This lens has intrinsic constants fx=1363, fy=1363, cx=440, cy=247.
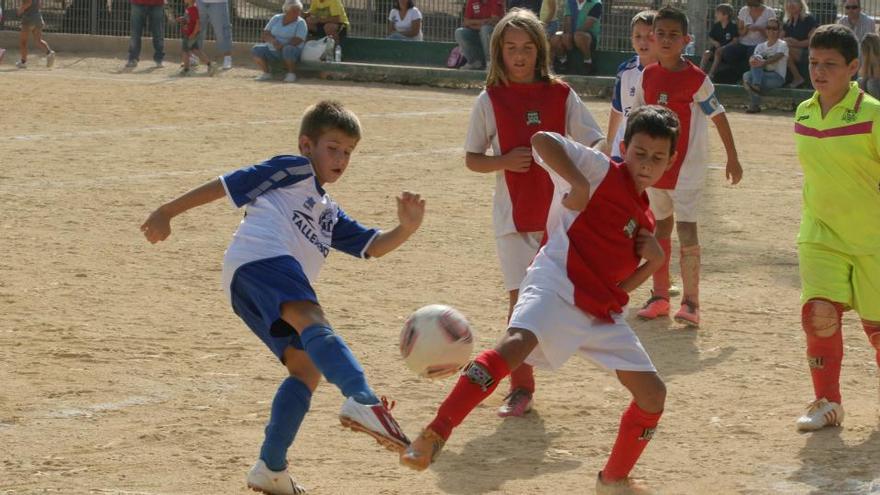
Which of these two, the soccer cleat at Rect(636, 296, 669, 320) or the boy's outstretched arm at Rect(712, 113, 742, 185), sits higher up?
the boy's outstretched arm at Rect(712, 113, 742, 185)

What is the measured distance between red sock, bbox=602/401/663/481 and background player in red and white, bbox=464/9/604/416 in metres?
1.19

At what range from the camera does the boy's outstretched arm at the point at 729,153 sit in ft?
26.3

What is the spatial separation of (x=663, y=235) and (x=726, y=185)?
15.6 ft

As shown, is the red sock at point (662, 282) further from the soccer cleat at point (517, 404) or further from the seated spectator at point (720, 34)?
the seated spectator at point (720, 34)

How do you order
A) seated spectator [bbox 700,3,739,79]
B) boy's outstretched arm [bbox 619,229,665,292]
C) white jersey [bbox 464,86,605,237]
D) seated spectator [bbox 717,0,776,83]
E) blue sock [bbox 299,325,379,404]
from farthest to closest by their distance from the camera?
1. seated spectator [bbox 700,3,739,79]
2. seated spectator [bbox 717,0,776,83]
3. white jersey [bbox 464,86,605,237]
4. boy's outstretched arm [bbox 619,229,665,292]
5. blue sock [bbox 299,325,379,404]

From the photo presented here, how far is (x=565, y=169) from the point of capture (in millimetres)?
5113

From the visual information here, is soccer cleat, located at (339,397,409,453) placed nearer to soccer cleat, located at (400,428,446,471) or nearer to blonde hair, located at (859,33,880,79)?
soccer cleat, located at (400,428,446,471)

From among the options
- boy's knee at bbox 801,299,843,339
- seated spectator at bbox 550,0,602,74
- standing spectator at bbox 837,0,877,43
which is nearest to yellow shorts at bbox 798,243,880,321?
boy's knee at bbox 801,299,843,339

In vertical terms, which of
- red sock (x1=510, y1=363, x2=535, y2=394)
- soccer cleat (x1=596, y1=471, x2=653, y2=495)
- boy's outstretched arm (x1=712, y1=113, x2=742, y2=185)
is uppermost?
boy's outstretched arm (x1=712, y1=113, x2=742, y2=185)

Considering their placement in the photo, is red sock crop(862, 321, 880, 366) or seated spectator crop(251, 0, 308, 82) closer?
red sock crop(862, 321, 880, 366)

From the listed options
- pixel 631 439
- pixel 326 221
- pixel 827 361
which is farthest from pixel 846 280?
pixel 326 221

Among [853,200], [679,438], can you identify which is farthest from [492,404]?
[853,200]

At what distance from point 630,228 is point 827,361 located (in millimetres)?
1566

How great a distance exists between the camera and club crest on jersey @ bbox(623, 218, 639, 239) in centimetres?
516
